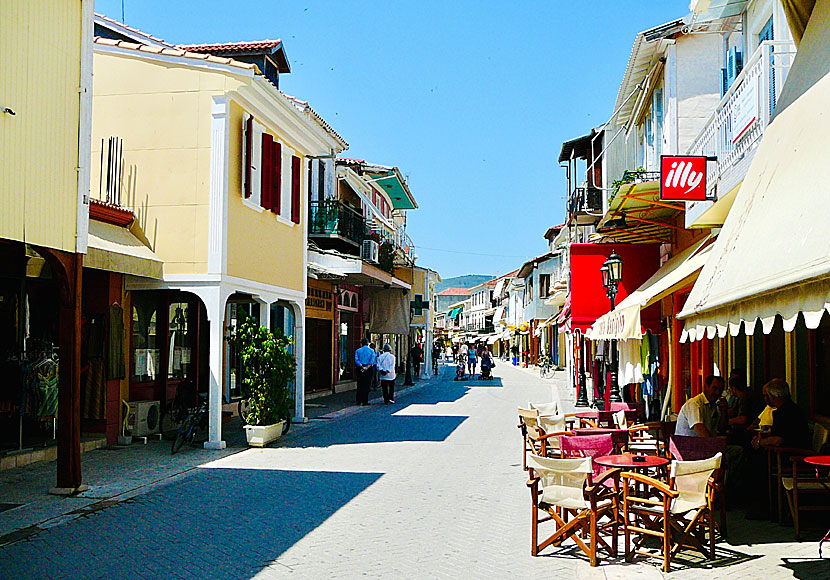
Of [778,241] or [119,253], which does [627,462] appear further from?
[119,253]

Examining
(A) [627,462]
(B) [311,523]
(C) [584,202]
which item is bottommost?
(B) [311,523]

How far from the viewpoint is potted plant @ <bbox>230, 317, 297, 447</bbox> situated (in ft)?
47.0

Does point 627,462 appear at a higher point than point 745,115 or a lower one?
lower

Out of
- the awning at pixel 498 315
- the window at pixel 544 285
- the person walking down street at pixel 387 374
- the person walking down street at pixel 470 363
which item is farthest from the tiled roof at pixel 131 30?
the awning at pixel 498 315

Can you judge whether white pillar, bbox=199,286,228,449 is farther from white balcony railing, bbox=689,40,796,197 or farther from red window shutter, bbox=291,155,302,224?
white balcony railing, bbox=689,40,796,197

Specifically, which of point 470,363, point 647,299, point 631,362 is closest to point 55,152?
point 647,299

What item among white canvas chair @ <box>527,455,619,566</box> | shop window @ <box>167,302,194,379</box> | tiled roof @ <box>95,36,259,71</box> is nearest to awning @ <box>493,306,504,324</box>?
shop window @ <box>167,302,194,379</box>

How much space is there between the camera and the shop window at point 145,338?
50.5ft

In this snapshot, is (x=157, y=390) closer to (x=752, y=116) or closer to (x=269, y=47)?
(x=269, y=47)

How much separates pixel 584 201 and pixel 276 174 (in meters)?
9.78

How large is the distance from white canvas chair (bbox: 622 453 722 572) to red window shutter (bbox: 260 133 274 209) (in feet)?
34.0

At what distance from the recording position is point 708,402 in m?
10.3

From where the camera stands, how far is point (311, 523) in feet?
28.4

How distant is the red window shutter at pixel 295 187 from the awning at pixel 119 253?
4280 millimetres
